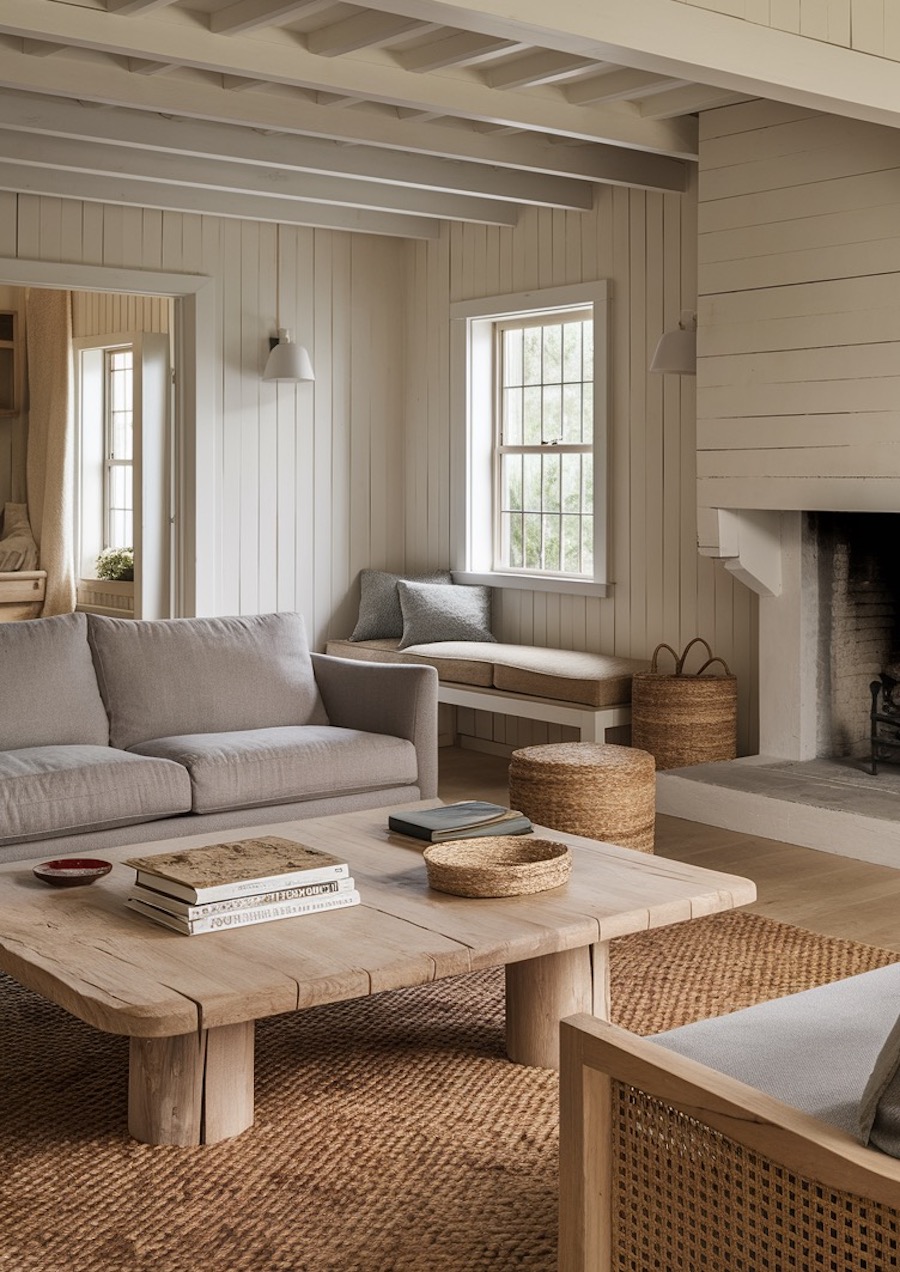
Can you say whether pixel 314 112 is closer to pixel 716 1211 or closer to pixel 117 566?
pixel 117 566

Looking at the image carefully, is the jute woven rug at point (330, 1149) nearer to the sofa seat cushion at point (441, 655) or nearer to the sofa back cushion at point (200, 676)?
the sofa back cushion at point (200, 676)

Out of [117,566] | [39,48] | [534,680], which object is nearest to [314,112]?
[39,48]

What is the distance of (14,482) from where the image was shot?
30.3 feet

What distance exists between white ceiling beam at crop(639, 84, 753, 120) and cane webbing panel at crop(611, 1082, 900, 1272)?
13.1 ft

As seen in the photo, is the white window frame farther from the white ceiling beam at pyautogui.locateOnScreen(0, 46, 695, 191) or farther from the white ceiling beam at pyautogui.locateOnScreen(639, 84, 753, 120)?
the white ceiling beam at pyautogui.locateOnScreen(639, 84, 753, 120)

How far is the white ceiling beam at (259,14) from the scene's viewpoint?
405 cm

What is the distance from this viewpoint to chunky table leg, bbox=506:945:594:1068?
10.3ft

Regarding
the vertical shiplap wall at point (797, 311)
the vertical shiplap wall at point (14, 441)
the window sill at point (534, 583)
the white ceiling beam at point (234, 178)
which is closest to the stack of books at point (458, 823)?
the vertical shiplap wall at point (797, 311)

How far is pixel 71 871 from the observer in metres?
3.22

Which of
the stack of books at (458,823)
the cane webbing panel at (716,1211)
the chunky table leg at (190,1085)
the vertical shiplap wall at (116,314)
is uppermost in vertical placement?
the vertical shiplap wall at (116,314)

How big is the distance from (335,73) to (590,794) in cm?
248

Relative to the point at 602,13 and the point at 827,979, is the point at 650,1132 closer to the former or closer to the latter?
the point at 827,979

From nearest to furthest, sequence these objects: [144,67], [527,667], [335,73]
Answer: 1. [335,73]
2. [144,67]
3. [527,667]

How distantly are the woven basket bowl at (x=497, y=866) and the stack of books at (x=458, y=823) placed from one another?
78 millimetres
